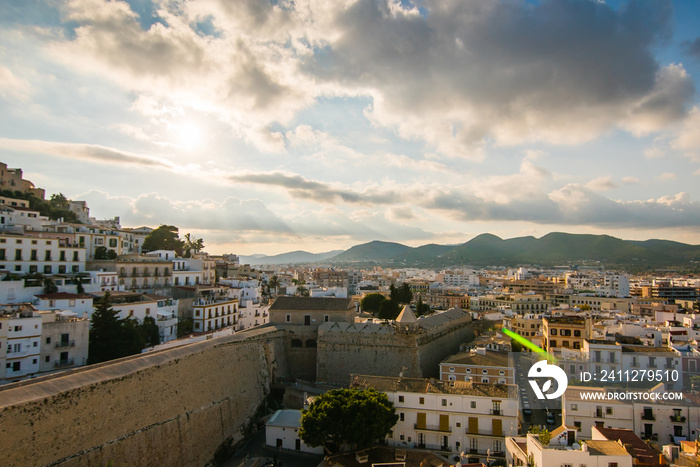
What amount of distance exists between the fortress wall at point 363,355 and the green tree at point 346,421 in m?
9.40

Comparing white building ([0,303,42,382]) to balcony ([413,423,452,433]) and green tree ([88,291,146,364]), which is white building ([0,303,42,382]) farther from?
balcony ([413,423,452,433])

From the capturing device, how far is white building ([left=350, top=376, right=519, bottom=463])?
74.2 ft

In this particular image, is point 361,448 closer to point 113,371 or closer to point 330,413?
point 330,413

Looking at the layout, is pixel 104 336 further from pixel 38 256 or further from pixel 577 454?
pixel 577 454

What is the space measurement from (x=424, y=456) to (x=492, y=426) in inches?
149

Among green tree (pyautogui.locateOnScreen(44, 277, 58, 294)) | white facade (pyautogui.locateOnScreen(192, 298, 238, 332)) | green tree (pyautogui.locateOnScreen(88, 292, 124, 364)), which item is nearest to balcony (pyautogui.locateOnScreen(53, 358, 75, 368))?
green tree (pyautogui.locateOnScreen(88, 292, 124, 364))

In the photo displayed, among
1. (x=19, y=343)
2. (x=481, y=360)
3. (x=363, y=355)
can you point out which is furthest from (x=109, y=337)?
(x=481, y=360)

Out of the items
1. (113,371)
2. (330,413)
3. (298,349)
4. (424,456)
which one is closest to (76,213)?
(298,349)

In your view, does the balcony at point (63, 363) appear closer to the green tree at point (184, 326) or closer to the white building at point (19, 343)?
the white building at point (19, 343)

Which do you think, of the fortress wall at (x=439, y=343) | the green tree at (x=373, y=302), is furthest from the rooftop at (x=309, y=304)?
the green tree at (x=373, y=302)

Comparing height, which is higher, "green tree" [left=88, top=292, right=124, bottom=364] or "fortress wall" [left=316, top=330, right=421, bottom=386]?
"green tree" [left=88, top=292, right=124, bottom=364]

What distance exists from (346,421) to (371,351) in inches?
437

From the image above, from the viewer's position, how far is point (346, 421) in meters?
21.3

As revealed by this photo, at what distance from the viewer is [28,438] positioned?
46.1 ft
